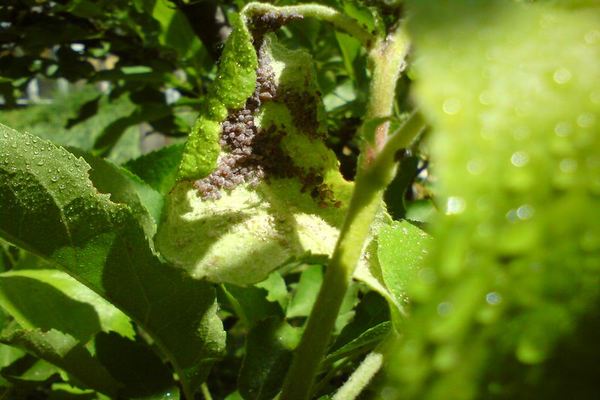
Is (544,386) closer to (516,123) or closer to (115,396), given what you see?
(516,123)

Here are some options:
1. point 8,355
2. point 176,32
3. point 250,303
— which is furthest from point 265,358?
point 176,32

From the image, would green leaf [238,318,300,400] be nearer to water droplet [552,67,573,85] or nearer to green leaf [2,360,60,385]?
green leaf [2,360,60,385]

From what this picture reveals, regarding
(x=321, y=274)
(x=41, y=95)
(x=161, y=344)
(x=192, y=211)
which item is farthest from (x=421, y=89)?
(x=41, y=95)

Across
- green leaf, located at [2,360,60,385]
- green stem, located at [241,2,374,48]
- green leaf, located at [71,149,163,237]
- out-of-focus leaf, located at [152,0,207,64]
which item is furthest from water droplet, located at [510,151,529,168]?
out-of-focus leaf, located at [152,0,207,64]

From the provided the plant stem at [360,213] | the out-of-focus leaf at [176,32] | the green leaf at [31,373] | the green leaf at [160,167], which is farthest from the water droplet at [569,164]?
the out-of-focus leaf at [176,32]

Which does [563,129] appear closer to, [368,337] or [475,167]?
[475,167]

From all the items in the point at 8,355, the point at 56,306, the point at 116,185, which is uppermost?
the point at 116,185
